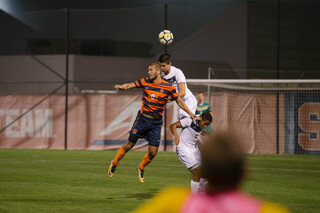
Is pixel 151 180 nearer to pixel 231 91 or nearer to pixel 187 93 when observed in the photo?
pixel 187 93

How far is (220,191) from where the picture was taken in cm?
217

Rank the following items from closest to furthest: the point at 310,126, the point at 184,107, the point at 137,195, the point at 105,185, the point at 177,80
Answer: the point at 137,195
the point at 184,107
the point at 177,80
the point at 105,185
the point at 310,126

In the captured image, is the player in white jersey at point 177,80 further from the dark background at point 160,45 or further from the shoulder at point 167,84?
the dark background at point 160,45

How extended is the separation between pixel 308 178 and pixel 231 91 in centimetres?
1013

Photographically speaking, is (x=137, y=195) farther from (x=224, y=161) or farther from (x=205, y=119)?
(x=224, y=161)

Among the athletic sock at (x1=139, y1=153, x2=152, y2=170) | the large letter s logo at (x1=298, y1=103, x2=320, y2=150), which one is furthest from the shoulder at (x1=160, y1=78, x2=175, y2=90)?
the large letter s logo at (x1=298, y1=103, x2=320, y2=150)

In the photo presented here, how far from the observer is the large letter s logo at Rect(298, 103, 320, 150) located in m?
20.7

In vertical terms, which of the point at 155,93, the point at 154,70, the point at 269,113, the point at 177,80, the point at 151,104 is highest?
the point at 154,70

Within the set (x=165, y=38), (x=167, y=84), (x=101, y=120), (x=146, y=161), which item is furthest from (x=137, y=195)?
(x=101, y=120)

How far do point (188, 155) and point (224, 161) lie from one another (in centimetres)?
646

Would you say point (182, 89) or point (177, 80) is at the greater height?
point (177, 80)

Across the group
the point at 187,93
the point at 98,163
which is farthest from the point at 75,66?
the point at 187,93

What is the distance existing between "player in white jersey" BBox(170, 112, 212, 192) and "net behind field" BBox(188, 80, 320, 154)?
39.8 feet

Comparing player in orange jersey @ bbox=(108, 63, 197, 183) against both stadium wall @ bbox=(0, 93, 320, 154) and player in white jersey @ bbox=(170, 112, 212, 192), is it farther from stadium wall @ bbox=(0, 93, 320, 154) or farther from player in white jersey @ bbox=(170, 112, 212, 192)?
stadium wall @ bbox=(0, 93, 320, 154)
